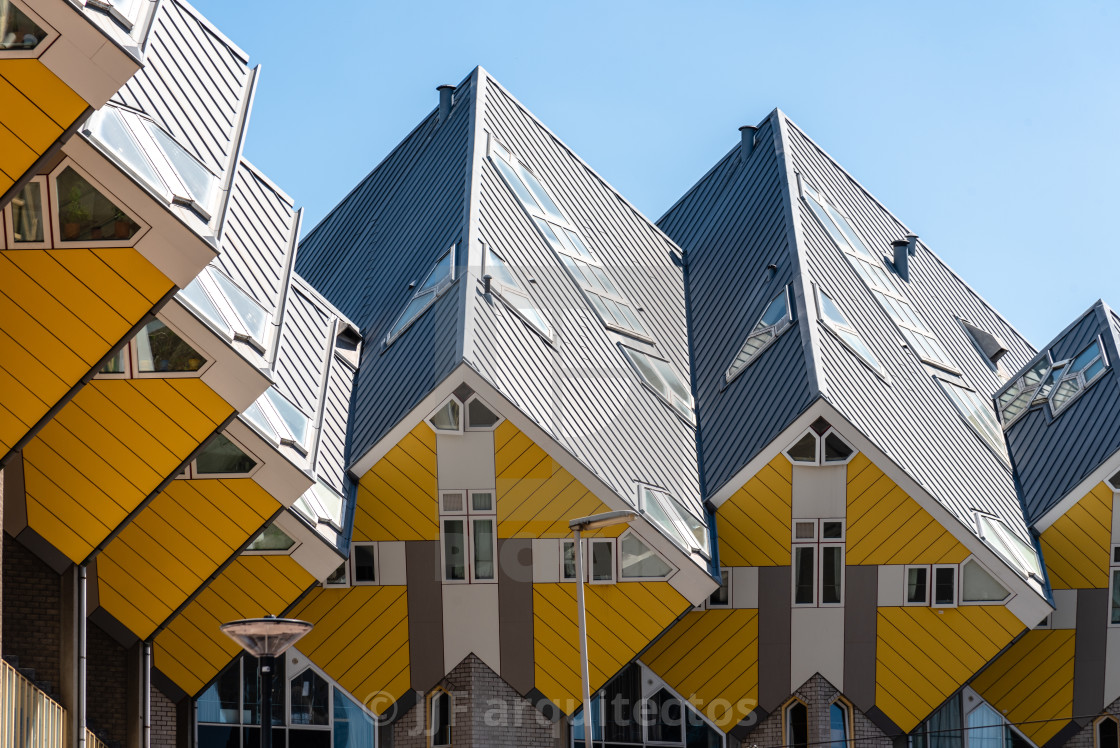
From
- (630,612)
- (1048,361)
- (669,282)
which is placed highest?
(669,282)

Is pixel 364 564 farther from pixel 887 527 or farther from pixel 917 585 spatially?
pixel 917 585

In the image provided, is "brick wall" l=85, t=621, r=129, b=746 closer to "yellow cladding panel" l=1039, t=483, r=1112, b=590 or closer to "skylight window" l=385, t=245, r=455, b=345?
"skylight window" l=385, t=245, r=455, b=345

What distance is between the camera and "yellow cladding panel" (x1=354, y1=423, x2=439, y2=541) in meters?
28.1

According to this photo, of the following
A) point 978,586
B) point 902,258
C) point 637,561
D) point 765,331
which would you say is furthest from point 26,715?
point 902,258

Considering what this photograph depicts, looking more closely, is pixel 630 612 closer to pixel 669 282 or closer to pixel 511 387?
pixel 511 387

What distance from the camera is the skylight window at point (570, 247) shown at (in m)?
33.5

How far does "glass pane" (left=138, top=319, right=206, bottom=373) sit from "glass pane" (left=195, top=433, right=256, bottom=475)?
306cm

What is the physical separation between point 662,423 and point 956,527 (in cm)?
600

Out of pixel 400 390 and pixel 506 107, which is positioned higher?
pixel 506 107

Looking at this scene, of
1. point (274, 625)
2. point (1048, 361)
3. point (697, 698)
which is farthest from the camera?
point (1048, 361)

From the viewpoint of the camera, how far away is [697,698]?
29.8 metres

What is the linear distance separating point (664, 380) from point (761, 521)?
15.0 feet

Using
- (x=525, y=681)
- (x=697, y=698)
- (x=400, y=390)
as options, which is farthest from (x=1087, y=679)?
(x=400, y=390)

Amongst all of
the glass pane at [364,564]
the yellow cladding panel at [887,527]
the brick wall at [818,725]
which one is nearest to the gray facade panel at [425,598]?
the glass pane at [364,564]
